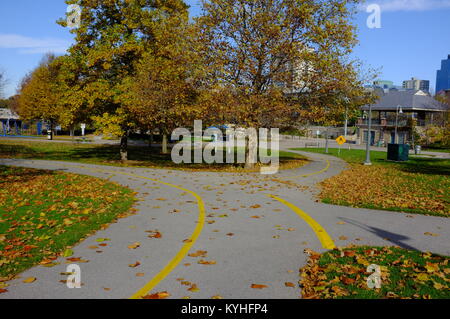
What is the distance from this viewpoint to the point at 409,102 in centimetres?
5791

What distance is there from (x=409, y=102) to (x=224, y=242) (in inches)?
2359

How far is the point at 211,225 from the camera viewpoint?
8.15 meters

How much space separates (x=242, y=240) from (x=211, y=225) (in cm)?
130

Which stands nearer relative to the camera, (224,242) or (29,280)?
(29,280)

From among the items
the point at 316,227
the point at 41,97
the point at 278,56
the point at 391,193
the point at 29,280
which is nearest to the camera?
the point at 29,280

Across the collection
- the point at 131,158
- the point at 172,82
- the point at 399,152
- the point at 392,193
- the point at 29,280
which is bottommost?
the point at 29,280

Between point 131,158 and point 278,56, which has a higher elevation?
point 278,56

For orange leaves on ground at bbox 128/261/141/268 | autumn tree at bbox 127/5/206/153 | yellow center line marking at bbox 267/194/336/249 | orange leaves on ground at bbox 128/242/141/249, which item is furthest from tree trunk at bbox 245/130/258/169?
orange leaves on ground at bbox 128/261/141/268

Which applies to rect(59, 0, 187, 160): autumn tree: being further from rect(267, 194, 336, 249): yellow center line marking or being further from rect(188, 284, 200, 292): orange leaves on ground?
rect(188, 284, 200, 292): orange leaves on ground

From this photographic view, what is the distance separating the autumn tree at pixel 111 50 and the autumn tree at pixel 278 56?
17.7 feet

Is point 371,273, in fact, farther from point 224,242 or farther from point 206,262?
point 224,242

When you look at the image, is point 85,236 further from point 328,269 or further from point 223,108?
point 223,108

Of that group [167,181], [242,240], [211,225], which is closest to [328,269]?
[242,240]

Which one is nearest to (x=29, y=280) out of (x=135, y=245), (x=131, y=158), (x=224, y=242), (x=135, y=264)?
(x=135, y=264)
